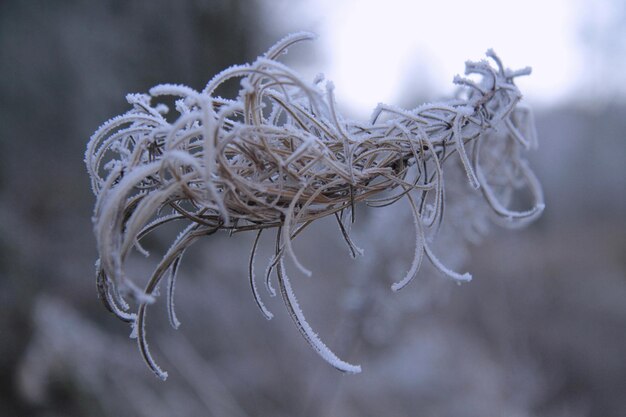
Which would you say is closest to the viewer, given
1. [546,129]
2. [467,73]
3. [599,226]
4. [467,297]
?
[467,73]

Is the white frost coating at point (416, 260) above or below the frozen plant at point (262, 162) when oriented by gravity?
below

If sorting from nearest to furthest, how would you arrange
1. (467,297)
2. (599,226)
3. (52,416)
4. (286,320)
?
(52,416) < (286,320) < (467,297) < (599,226)

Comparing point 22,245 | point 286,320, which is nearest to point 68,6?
point 22,245

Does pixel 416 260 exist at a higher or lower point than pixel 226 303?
higher

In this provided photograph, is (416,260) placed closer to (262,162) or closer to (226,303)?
(262,162)

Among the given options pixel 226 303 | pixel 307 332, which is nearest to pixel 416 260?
pixel 307 332

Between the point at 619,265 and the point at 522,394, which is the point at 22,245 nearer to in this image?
the point at 522,394

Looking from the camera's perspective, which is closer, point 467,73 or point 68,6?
point 467,73

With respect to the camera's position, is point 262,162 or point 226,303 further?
point 226,303
